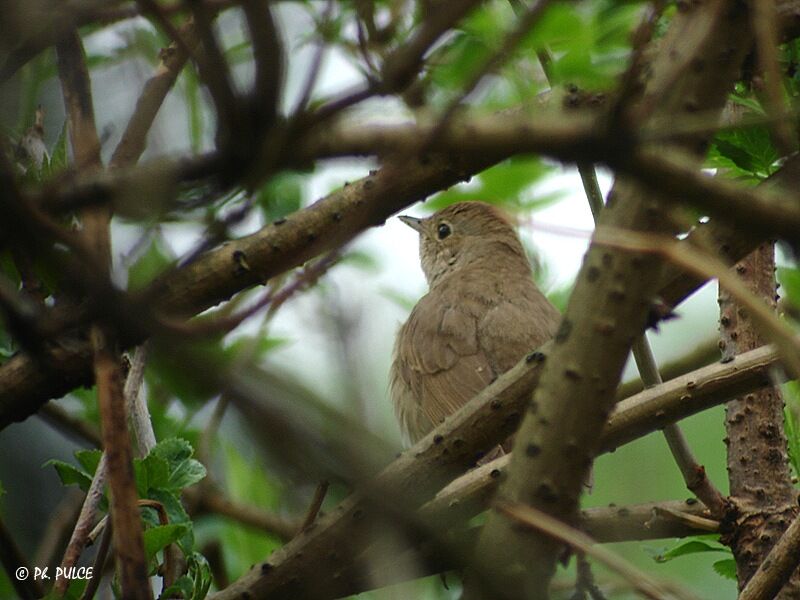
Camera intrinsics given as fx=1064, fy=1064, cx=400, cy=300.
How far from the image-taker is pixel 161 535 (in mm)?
2631

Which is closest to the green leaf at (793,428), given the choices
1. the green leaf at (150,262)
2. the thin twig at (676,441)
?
the thin twig at (676,441)

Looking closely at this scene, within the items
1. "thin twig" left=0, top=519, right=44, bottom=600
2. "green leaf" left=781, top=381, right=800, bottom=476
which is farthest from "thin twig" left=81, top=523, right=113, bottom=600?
"green leaf" left=781, top=381, right=800, bottom=476

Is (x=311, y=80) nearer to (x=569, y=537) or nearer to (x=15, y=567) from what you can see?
(x=569, y=537)

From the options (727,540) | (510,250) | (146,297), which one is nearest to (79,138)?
(146,297)

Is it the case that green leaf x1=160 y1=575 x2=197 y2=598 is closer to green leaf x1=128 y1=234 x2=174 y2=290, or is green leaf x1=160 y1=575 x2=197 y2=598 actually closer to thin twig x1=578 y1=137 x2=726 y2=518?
green leaf x1=128 y1=234 x2=174 y2=290

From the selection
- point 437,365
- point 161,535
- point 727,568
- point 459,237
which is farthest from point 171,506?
point 459,237

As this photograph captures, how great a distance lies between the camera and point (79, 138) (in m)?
2.09

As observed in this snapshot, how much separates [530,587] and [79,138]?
1204 millimetres

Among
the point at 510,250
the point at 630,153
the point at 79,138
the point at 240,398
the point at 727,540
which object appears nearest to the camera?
the point at 630,153

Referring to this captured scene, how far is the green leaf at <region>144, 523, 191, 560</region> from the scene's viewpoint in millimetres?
2627

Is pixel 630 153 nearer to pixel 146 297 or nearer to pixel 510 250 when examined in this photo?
pixel 146 297

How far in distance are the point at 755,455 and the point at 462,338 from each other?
199 centimetres

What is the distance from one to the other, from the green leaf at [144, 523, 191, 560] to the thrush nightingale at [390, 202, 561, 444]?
263 centimetres

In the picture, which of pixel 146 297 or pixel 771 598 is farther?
pixel 771 598
